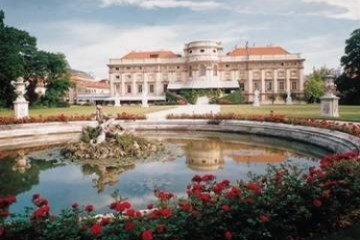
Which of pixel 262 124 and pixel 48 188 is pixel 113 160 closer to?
pixel 48 188

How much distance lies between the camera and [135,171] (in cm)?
1047

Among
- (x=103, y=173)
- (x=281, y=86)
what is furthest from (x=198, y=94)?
(x=103, y=173)

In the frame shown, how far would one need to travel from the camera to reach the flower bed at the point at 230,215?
409cm

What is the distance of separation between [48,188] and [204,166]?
416 centimetres

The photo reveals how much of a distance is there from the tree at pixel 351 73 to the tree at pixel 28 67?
34.1m

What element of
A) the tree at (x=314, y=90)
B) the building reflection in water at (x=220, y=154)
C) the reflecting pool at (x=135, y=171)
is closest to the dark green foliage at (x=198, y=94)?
the tree at (x=314, y=90)

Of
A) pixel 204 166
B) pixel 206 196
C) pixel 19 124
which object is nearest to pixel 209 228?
pixel 206 196

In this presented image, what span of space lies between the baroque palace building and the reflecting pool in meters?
53.6

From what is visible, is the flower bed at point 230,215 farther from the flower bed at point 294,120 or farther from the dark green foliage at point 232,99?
the dark green foliage at point 232,99

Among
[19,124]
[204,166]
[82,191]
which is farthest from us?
[19,124]

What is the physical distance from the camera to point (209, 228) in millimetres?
4324

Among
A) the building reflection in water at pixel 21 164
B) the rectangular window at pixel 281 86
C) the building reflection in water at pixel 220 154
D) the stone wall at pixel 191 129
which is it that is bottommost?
the building reflection in water at pixel 21 164

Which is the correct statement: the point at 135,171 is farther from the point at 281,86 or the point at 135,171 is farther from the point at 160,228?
the point at 281,86

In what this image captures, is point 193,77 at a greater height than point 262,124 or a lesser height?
greater
